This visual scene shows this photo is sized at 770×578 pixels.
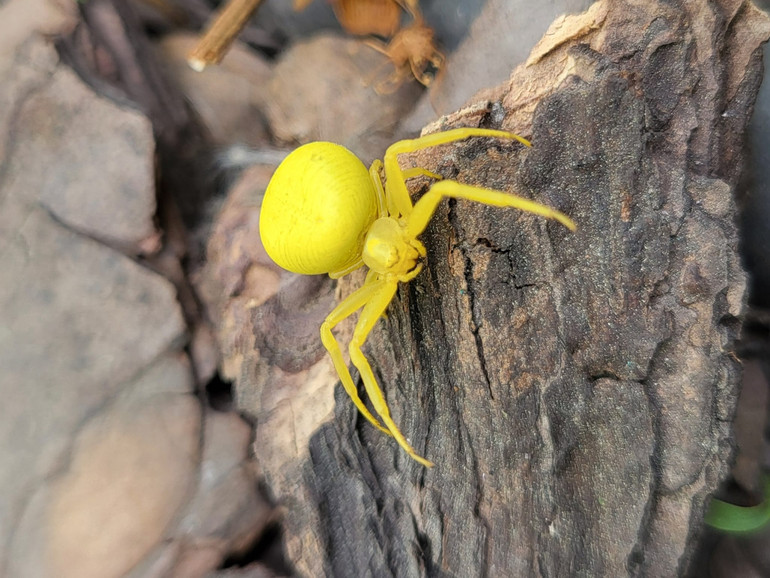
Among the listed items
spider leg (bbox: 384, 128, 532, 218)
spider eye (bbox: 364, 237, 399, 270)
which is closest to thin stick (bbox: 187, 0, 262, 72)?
spider leg (bbox: 384, 128, 532, 218)

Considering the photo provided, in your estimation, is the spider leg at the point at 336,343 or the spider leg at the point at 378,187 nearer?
the spider leg at the point at 336,343

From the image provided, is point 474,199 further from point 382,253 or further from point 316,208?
point 316,208

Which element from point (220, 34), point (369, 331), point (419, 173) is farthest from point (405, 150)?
point (220, 34)

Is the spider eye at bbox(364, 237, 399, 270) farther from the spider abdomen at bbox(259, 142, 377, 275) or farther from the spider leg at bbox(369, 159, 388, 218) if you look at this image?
the spider leg at bbox(369, 159, 388, 218)

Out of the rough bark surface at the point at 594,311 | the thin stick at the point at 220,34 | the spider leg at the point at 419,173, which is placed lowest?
the rough bark surface at the point at 594,311

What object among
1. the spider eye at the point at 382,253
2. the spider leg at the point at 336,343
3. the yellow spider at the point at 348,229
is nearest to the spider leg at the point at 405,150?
the yellow spider at the point at 348,229

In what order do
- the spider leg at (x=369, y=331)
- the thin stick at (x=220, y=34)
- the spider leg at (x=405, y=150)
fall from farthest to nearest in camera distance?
the thin stick at (x=220, y=34) → the spider leg at (x=369, y=331) → the spider leg at (x=405, y=150)

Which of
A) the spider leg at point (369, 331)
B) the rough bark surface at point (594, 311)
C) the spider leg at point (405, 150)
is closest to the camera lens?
the rough bark surface at point (594, 311)

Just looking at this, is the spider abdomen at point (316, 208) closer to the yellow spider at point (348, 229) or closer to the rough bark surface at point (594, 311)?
the yellow spider at point (348, 229)
